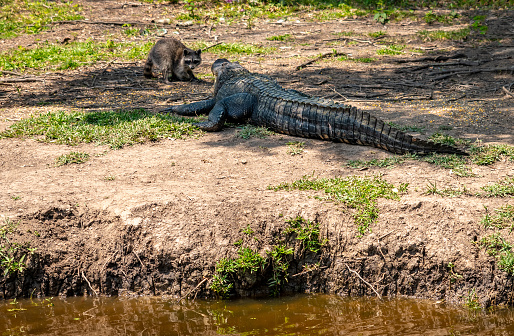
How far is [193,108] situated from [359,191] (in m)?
3.26

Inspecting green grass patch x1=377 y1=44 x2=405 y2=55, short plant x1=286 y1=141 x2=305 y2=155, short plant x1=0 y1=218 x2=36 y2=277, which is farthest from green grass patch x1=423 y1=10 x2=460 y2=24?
short plant x1=0 y1=218 x2=36 y2=277

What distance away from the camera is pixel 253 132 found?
5.96 metres

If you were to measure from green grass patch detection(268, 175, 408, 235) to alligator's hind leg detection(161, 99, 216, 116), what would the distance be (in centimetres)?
265

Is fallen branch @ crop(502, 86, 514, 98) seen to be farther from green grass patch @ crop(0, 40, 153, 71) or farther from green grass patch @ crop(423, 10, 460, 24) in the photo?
green grass patch @ crop(0, 40, 153, 71)

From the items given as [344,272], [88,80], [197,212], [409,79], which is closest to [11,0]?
[88,80]

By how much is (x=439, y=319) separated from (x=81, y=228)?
9.62 feet

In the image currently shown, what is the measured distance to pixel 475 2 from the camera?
13859 mm

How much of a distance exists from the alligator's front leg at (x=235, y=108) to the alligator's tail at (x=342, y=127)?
445 millimetres

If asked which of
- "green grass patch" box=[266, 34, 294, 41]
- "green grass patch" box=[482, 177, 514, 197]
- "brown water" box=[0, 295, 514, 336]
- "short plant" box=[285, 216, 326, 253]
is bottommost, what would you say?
"brown water" box=[0, 295, 514, 336]

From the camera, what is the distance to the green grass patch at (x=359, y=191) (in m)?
3.97

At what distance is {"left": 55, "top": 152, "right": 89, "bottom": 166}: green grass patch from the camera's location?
16.5ft

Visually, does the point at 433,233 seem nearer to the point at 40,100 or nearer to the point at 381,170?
the point at 381,170

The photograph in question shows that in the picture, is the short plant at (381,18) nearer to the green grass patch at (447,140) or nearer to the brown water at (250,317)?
the green grass patch at (447,140)

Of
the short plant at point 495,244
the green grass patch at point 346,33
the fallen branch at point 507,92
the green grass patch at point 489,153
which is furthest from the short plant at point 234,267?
the green grass patch at point 346,33
